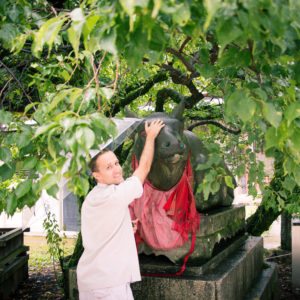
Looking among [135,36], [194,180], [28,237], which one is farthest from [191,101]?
[28,237]

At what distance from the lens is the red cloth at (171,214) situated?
14.6ft

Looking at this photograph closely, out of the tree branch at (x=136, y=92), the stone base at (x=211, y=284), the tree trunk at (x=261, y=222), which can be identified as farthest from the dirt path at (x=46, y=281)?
the tree branch at (x=136, y=92)

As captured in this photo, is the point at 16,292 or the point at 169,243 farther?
the point at 16,292

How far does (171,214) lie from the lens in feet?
14.8

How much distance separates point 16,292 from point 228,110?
7.19 m

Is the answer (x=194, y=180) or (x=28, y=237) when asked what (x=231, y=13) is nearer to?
(x=194, y=180)

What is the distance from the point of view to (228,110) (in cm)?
225

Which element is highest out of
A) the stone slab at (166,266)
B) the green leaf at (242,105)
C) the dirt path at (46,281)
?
the green leaf at (242,105)

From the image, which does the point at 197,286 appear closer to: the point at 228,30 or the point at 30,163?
the point at 30,163

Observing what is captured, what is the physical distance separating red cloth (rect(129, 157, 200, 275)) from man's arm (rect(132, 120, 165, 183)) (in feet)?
2.27

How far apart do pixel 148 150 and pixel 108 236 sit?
2.48 ft

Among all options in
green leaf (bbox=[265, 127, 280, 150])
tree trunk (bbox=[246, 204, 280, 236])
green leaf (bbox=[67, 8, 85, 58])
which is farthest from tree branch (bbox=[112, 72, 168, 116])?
green leaf (bbox=[67, 8, 85, 58])

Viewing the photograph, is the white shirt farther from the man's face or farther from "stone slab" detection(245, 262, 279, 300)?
"stone slab" detection(245, 262, 279, 300)

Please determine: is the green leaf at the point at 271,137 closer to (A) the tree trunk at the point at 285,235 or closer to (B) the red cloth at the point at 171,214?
(B) the red cloth at the point at 171,214
